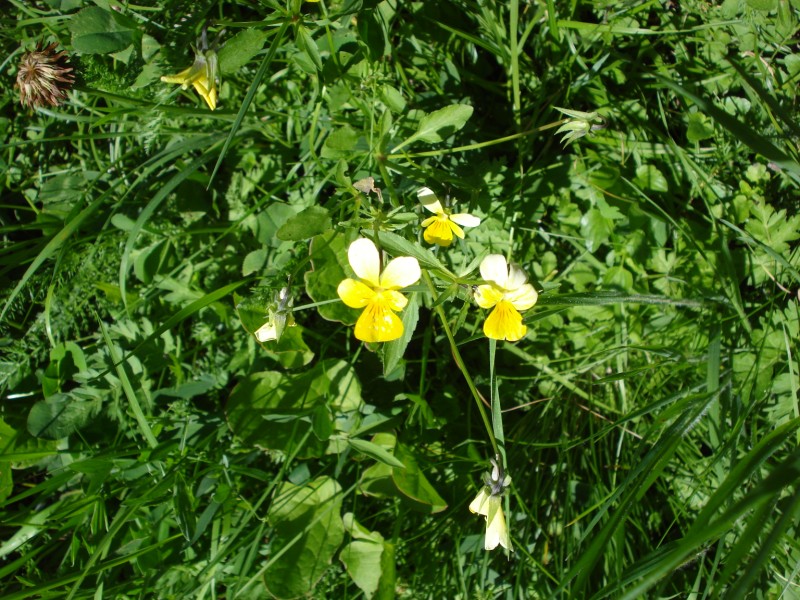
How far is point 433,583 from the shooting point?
7.27 feet

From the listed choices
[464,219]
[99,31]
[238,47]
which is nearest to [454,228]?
[464,219]

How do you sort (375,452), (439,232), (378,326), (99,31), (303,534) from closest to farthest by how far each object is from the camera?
(378,326) → (439,232) → (99,31) → (375,452) → (303,534)

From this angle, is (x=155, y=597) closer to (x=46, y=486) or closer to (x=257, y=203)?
(x=46, y=486)

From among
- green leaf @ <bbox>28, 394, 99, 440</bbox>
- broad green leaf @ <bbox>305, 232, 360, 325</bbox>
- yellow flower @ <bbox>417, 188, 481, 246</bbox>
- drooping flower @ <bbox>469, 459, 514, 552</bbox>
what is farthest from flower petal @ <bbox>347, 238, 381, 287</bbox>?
green leaf @ <bbox>28, 394, 99, 440</bbox>

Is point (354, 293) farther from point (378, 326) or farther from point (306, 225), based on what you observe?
point (306, 225)

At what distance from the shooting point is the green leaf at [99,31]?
1735 millimetres

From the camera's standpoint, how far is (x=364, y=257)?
1.47 metres

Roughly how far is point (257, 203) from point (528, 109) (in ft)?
3.50

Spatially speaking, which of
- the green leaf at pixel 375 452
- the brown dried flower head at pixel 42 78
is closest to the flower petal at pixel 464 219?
the green leaf at pixel 375 452

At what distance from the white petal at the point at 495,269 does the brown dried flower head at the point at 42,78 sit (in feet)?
4.46

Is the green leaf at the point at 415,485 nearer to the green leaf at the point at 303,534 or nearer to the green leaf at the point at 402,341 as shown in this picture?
the green leaf at the point at 303,534

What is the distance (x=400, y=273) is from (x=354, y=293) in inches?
4.9

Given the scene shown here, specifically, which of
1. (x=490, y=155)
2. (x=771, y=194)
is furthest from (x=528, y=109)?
(x=771, y=194)

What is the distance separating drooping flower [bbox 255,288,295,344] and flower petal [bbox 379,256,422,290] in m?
0.31
